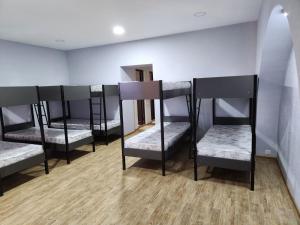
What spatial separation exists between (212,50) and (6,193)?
463 centimetres

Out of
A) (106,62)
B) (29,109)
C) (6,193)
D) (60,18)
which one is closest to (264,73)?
(60,18)

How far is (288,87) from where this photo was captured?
10.0 feet

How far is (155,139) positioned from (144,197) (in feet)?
3.64

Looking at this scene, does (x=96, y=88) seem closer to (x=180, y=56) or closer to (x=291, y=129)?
(x=180, y=56)

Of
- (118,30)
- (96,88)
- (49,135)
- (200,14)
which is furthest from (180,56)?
(49,135)

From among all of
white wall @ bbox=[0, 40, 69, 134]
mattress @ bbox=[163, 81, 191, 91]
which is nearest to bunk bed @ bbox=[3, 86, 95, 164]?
white wall @ bbox=[0, 40, 69, 134]

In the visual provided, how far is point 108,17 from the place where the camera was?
3.34 metres

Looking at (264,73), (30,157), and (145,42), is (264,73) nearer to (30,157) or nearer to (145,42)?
(145,42)

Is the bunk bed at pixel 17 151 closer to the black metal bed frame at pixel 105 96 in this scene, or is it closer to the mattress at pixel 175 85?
the black metal bed frame at pixel 105 96

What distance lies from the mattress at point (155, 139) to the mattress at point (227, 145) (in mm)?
572

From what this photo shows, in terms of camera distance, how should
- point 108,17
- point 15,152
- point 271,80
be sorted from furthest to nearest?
1. point 271,80
2. point 108,17
3. point 15,152

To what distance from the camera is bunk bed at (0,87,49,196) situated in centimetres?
293

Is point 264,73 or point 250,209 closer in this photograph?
point 250,209

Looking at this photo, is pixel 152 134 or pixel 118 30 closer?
pixel 152 134
